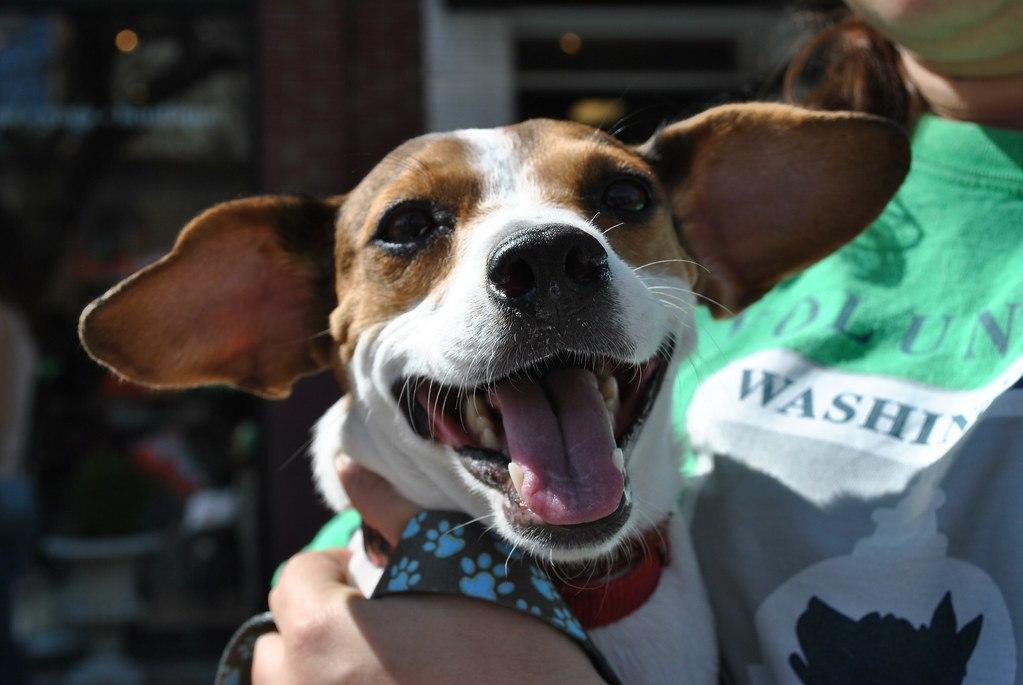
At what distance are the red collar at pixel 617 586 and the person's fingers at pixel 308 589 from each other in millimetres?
356

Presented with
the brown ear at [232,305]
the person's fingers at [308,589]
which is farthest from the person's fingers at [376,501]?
the brown ear at [232,305]

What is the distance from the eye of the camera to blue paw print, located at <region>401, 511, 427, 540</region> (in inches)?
67.3

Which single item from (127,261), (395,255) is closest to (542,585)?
(395,255)

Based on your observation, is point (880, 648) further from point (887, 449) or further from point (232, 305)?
point (232, 305)

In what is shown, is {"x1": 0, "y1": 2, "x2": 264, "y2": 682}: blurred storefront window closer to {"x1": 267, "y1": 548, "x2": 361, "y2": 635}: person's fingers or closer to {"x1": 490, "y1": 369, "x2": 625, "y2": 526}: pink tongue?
{"x1": 267, "y1": 548, "x2": 361, "y2": 635}: person's fingers

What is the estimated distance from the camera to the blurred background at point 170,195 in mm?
6082

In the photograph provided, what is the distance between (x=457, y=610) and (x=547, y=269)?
52 centimetres

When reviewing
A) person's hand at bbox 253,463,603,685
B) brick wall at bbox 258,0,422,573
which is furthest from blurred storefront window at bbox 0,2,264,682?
person's hand at bbox 253,463,603,685

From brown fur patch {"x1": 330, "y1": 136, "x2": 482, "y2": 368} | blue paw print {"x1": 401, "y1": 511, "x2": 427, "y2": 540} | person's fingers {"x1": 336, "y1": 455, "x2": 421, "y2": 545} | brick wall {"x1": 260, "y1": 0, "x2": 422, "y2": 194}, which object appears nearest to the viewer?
blue paw print {"x1": 401, "y1": 511, "x2": 427, "y2": 540}

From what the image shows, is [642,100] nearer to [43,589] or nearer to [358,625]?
[43,589]

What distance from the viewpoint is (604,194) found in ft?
6.51

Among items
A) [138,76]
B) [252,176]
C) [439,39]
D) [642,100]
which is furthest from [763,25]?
[138,76]

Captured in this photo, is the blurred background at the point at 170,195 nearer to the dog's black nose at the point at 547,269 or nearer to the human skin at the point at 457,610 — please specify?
the human skin at the point at 457,610

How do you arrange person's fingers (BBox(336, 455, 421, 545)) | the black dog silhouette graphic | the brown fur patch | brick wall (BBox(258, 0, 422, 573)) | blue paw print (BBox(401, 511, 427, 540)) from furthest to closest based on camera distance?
brick wall (BBox(258, 0, 422, 573)), the brown fur patch, person's fingers (BBox(336, 455, 421, 545)), blue paw print (BBox(401, 511, 427, 540)), the black dog silhouette graphic
